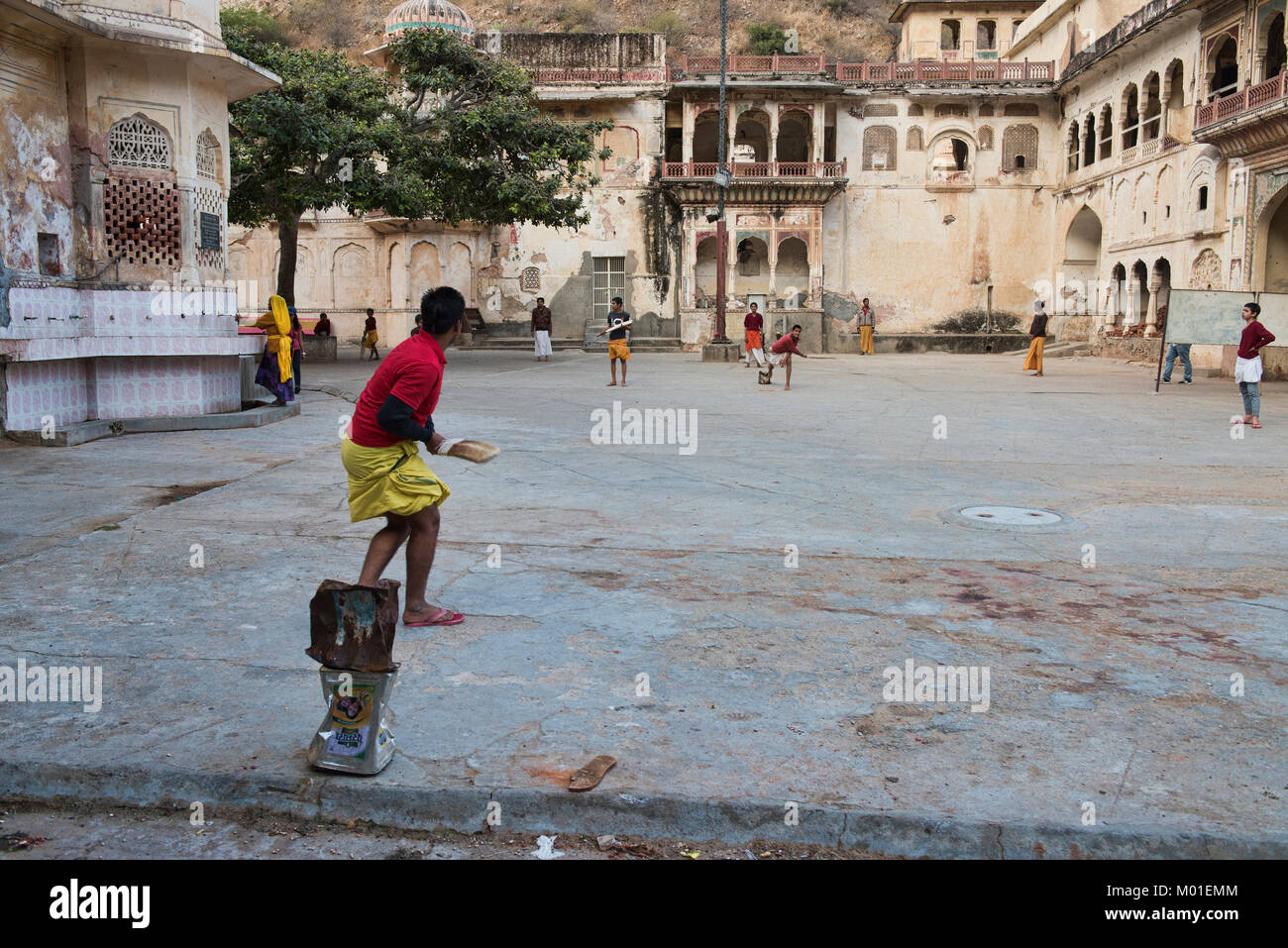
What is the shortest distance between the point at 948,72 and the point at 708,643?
1390 inches

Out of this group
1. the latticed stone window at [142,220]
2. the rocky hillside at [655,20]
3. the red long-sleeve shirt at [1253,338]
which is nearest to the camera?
the latticed stone window at [142,220]

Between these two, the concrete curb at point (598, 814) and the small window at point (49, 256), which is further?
→ the small window at point (49, 256)

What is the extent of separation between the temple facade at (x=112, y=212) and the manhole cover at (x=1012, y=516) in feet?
28.2

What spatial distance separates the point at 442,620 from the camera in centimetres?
491

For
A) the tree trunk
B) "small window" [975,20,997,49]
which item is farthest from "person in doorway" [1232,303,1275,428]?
"small window" [975,20,997,49]

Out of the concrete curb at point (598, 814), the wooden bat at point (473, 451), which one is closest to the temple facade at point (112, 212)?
the wooden bat at point (473, 451)

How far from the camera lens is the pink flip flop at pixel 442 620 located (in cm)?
486

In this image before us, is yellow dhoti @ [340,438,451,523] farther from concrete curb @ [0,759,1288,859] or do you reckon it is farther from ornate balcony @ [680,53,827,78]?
ornate balcony @ [680,53,827,78]

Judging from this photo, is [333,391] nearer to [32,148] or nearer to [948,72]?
[32,148]

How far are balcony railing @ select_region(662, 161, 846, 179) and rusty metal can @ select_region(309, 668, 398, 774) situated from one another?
1289 inches

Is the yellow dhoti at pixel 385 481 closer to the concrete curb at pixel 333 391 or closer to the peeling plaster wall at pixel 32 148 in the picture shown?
the peeling plaster wall at pixel 32 148

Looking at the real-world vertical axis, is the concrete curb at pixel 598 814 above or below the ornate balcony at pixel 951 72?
below
